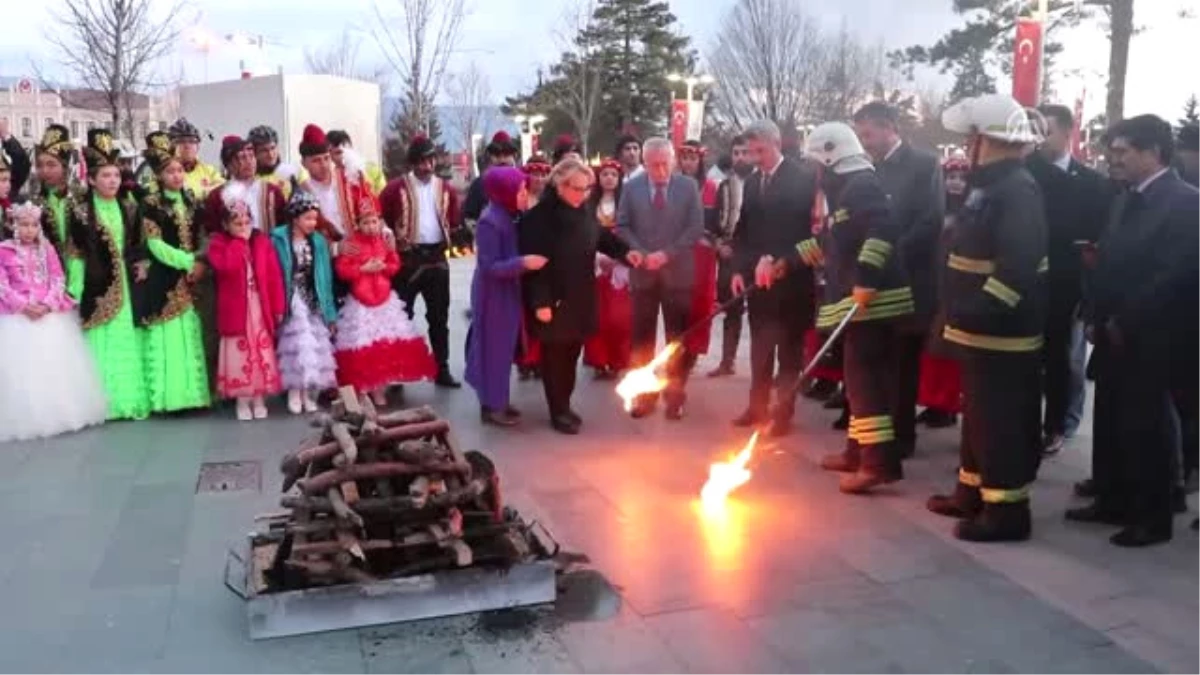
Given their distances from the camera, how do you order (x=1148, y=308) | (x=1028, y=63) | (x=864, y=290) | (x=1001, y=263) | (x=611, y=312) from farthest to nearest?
(x=1028, y=63)
(x=611, y=312)
(x=864, y=290)
(x=1148, y=308)
(x=1001, y=263)

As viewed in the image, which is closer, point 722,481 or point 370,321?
point 722,481

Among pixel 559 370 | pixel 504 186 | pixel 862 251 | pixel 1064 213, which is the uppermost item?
pixel 504 186

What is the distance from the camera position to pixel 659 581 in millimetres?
4621

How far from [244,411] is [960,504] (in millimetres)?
4704

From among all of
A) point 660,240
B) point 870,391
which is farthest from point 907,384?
point 660,240

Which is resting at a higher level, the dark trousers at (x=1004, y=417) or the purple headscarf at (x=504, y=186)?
the purple headscarf at (x=504, y=186)

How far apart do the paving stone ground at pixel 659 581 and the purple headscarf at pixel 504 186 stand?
Answer: 1.59 m

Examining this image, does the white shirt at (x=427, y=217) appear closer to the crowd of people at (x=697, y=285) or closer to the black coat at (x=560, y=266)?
the crowd of people at (x=697, y=285)

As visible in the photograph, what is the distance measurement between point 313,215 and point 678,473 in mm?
3155

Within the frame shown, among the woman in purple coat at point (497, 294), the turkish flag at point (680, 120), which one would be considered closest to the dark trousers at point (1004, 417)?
the woman in purple coat at point (497, 294)

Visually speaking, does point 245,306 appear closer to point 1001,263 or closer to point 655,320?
point 655,320

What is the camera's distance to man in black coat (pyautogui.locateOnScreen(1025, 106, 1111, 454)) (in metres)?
6.22

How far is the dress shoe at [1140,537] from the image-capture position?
509cm

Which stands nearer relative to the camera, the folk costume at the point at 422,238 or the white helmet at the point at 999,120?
the white helmet at the point at 999,120
